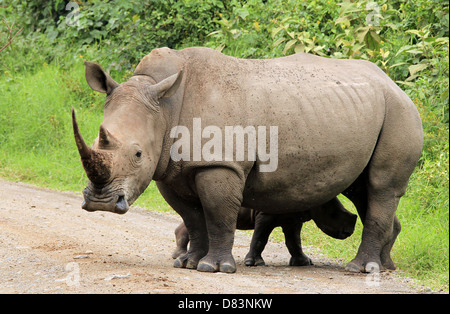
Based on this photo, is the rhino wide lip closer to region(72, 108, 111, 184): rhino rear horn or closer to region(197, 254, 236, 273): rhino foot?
region(72, 108, 111, 184): rhino rear horn

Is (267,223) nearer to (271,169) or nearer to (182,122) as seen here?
(271,169)

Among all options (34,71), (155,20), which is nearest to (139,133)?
(155,20)

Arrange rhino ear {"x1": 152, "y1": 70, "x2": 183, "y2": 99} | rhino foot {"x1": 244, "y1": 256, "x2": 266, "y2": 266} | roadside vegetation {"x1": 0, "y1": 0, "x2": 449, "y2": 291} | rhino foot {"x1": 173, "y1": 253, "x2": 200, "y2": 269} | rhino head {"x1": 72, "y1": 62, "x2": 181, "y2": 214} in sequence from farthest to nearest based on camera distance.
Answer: roadside vegetation {"x1": 0, "y1": 0, "x2": 449, "y2": 291} < rhino foot {"x1": 244, "y1": 256, "x2": 266, "y2": 266} < rhino foot {"x1": 173, "y1": 253, "x2": 200, "y2": 269} < rhino ear {"x1": 152, "y1": 70, "x2": 183, "y2": 99} < rhino head {"x1": 72, "y1": 62, "x2": 181, "y2": 214}

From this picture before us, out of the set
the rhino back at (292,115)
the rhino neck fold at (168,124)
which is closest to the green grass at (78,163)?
the rhino back at (292,115)

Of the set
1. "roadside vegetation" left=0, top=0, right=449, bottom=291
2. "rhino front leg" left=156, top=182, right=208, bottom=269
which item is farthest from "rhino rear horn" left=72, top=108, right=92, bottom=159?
"roadside vegetation" left=0, top=0, right=449, bottom=291

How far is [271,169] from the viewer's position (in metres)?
6.05

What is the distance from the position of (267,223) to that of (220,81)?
140 cm

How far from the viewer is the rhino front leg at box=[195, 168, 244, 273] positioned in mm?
5816

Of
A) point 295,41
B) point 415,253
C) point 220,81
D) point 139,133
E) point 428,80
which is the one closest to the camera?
point 139,133

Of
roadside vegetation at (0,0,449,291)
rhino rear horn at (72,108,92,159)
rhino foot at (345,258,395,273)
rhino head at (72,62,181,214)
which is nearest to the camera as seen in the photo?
rhino rear horn at (72,108,92,159)

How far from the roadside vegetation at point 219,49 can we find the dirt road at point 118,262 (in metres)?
0.55

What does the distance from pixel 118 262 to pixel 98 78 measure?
1.43m

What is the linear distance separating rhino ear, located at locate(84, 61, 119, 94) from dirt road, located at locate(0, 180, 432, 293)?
1.34 meters

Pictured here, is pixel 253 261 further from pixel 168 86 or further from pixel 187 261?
pixel 168 86
